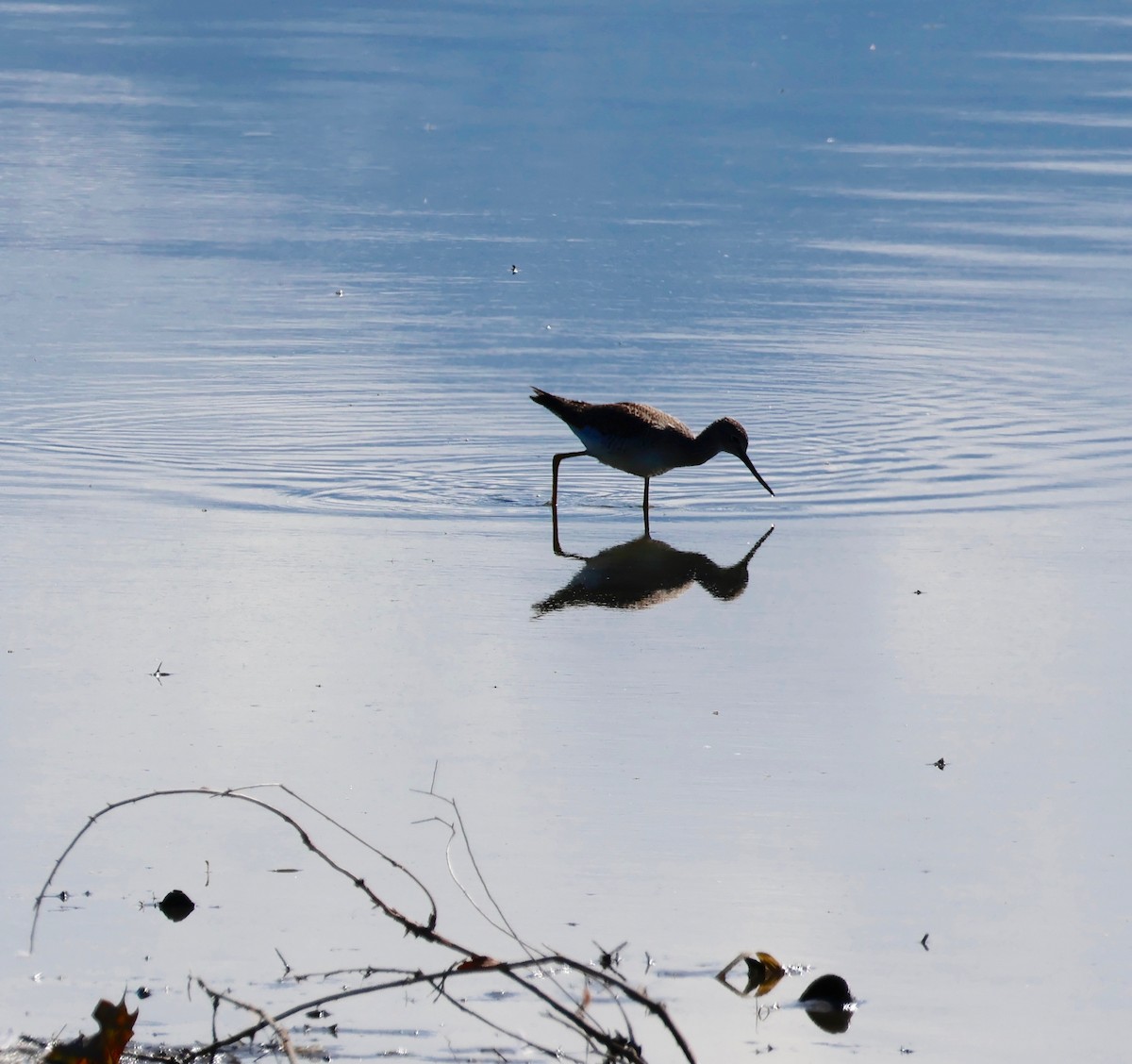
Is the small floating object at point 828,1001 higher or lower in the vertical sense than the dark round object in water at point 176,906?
lower

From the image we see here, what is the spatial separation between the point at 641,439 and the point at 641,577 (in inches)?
44.5

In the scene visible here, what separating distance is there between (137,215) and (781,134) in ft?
23.8

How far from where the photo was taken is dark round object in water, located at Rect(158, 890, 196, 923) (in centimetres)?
491

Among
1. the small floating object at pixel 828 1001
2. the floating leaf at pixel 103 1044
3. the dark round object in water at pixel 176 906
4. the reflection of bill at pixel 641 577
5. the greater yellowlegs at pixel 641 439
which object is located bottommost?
the small floating object at pixel 828 1001

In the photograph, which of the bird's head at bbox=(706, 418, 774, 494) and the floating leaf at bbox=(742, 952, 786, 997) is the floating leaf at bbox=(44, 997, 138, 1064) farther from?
the bird's head at bbox=(706, 418, 774, 494)

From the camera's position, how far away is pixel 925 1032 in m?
4.41

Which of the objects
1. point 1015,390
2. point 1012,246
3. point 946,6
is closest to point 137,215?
point 1012,246

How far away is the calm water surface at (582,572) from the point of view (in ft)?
16.0

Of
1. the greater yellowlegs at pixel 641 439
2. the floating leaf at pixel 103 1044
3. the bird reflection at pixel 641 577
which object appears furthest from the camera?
the greater yellowlegs at pixel 641 439

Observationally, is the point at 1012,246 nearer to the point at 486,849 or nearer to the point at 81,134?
the point at 81,134

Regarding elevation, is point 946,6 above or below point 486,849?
above

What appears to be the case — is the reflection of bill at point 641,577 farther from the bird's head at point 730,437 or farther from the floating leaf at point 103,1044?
the floating leaf at point 103,1044

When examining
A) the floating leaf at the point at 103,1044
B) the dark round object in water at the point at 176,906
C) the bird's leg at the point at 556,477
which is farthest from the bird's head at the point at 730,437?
the floating leaf at the point at 103,1044

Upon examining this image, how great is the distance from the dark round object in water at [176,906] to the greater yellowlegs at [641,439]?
4.44 metres
